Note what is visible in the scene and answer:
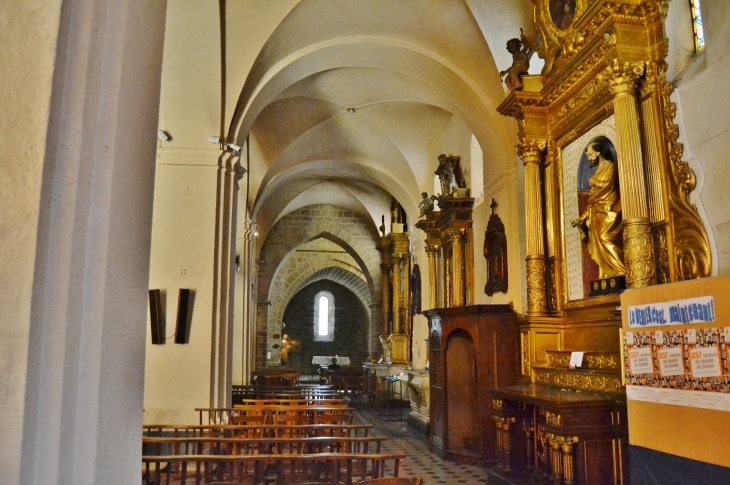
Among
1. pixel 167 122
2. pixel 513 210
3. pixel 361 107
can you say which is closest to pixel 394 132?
pixel 361 107

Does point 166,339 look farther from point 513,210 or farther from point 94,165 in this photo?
point 94,165

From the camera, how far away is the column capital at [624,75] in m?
5.00

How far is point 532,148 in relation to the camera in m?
6.70

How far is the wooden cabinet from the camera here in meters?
7.39

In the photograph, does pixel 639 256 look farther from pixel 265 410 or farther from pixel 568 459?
pixel 265 410

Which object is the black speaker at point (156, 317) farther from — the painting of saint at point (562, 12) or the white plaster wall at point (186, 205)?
the painting of saint at point (562, 12)

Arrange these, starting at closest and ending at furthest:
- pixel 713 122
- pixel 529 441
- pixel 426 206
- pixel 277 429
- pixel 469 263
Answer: pixel 713 122
pixel 277 429
pixel 529 441
pixel 469 263
pixel 426 206

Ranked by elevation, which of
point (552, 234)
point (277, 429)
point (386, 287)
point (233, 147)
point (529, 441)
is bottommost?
point (529, 441)

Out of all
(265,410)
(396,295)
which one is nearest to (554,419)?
(265,410)

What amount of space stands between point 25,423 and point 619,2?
5.11 metres

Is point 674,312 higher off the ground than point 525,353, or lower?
higher

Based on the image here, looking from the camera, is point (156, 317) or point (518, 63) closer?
point (518, 63)

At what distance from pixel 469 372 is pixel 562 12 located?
4.50 m

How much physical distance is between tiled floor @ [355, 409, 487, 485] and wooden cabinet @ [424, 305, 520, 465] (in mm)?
212
